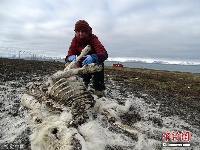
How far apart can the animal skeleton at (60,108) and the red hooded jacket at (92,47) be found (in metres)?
0.50

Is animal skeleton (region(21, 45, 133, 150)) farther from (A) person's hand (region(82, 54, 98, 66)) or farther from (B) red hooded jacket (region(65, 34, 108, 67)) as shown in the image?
(B) red hooded jacket (region(65, 34, 108, 67))

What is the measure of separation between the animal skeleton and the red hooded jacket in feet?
1.64

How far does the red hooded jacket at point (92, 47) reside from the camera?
25.3ft

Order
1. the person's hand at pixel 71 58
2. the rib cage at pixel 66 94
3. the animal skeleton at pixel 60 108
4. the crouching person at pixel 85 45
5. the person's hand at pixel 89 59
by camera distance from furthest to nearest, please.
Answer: the person's hand at pixel 71 58 → the crouching person at pixel 85 45 → the person's hand at pixel 89 59 → the rib cage at pixel 66 94 → the animal skeleton at pixel 60 108

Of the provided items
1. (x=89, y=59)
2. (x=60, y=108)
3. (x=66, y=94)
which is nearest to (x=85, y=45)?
(x=89, y=59)

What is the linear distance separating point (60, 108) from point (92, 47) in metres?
2.36

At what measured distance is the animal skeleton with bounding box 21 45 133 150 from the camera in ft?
15.5

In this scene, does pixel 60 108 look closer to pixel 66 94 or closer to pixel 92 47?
pixel 66 94

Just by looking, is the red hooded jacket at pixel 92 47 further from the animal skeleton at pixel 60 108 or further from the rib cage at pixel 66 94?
the rib cage at pixel 66 94

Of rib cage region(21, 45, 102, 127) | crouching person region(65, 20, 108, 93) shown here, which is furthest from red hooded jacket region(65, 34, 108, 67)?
rib cage region(21, 45, 102, 127)

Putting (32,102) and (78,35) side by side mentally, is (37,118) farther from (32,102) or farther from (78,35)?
(78,35)

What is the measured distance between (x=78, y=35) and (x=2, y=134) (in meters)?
3.11

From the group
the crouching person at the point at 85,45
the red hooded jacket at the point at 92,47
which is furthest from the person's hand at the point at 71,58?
the red hooded jacket at the point at 92,47

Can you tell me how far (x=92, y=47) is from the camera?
7.91 metres
